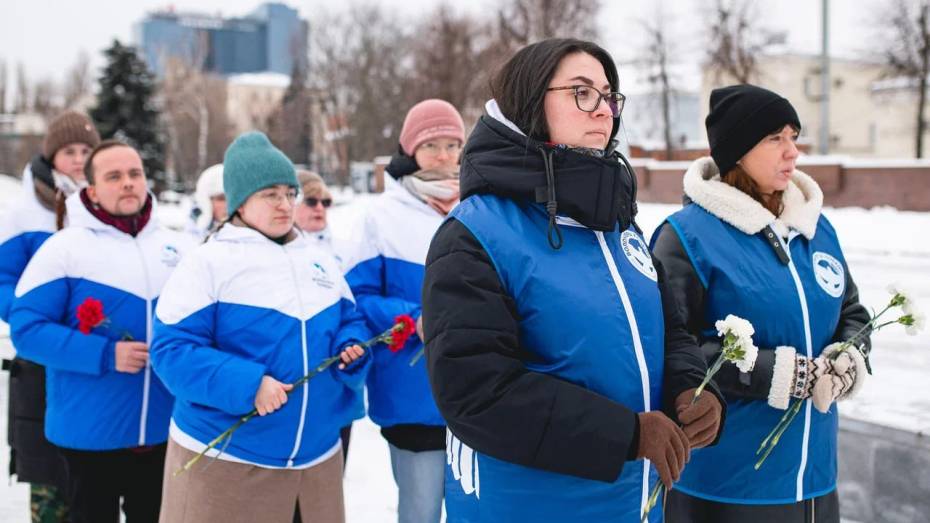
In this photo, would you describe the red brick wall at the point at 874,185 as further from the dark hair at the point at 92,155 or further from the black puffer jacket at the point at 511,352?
the black puffer jacket at the point at 511,352

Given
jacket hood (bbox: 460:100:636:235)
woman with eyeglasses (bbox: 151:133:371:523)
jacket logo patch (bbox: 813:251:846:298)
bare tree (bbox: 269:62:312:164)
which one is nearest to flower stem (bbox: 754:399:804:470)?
jacket logo patch (bbox: 813:251:846:298)

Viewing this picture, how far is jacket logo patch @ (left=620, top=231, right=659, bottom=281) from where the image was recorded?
80.4 inches

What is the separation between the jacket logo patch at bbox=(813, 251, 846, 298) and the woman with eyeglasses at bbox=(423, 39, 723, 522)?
3.15ft

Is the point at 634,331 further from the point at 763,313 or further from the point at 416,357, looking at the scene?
the point at 416,357

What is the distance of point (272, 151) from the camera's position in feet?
10.6

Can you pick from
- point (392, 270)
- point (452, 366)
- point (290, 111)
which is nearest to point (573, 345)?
point (452, 366)

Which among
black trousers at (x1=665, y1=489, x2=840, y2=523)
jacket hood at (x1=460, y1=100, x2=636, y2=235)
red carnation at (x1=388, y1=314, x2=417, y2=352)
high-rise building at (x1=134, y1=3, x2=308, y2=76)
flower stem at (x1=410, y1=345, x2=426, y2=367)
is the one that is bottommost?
black trousers at (x1=665, y1=489, x2=840, y2=523)

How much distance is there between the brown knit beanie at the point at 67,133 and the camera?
14.8 feet


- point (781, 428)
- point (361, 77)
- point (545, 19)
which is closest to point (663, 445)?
point (781, 428)

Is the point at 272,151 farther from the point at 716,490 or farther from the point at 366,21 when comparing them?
the point at 366,21

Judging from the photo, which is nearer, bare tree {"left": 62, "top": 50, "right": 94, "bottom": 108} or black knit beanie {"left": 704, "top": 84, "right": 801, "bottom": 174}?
black knit beanie {"left": 704, "top": 84, "right": 801, "bottom": 174}

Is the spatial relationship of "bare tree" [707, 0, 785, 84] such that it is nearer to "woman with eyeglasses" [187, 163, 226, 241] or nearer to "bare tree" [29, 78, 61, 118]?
"woman with eyeglasses" [187, 163, 226, 241]

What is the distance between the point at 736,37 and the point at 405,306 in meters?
36.5

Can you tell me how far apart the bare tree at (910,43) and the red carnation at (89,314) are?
35905 mm
